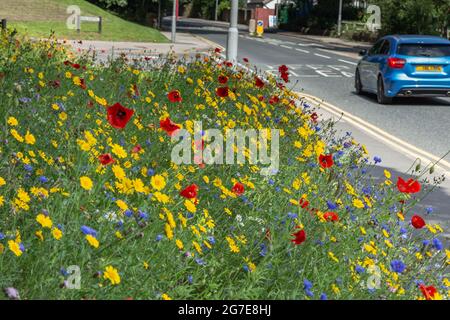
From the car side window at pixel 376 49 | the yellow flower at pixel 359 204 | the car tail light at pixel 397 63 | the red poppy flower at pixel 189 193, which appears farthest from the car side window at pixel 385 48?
the red poppy flower at pixel 189 193

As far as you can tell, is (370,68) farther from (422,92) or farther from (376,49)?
(422,92)

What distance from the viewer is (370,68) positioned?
1956 cm

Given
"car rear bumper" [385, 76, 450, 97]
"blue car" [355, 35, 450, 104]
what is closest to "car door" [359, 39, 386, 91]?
"blue car" [355, 35, 450, 104]

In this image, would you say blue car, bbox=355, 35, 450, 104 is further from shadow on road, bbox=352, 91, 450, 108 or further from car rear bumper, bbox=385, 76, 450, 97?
shadow on road, bbox=352, 91, 450, 108

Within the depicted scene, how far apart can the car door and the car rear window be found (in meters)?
0.76

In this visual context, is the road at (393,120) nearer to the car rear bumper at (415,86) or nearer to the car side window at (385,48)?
the car rear bumper at (415,86)

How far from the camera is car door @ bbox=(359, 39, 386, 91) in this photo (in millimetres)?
19156

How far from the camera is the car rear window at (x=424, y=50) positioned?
60.3ft

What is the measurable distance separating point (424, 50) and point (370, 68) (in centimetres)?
149

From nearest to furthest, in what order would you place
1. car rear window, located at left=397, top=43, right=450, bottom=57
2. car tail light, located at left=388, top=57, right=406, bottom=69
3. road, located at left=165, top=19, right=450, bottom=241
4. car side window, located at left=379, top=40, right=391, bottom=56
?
road, located at left=165, top=19, right=450, bottom=241 < car tail light, located at left=388, top=57, right=406, bottom=69 < car rear window, located at left=397, top=43, right=450, bottom=57 < car side window, located at left=379, top=40, right=391, bottom=56

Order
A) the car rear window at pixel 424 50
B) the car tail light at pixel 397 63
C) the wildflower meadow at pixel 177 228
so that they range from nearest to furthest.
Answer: the wildflower meadow at pixel 177 228 → the car tail light at pixel 397 63 → the car rear window at pixel 424 50

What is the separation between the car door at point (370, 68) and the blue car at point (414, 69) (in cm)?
25

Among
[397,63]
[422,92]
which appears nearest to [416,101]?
[422,92]

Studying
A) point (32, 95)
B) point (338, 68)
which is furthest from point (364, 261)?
point (338, 68)
